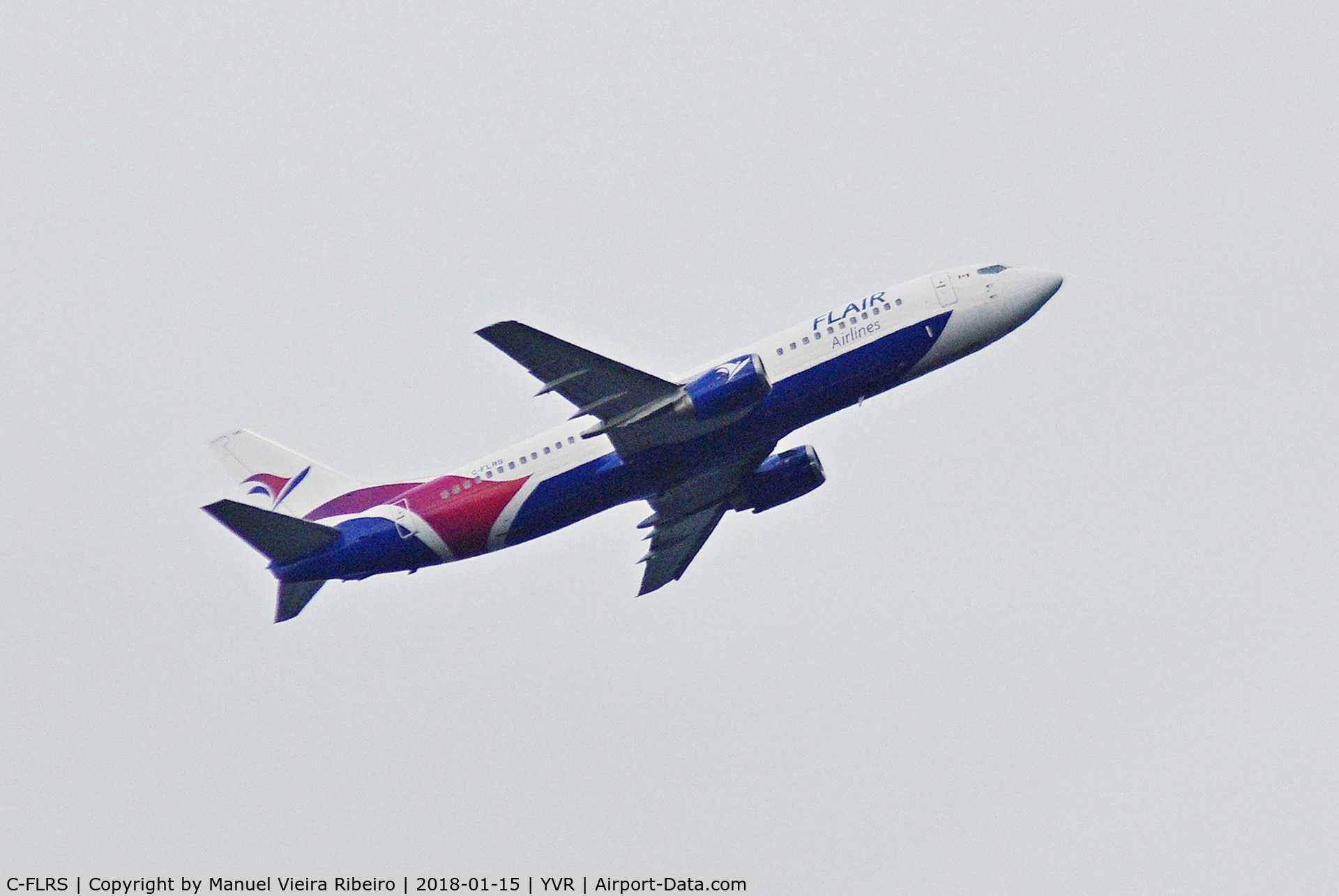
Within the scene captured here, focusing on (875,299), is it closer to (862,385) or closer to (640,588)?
(862,385)

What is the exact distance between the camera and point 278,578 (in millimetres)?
59344

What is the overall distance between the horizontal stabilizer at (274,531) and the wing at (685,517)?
12272mm

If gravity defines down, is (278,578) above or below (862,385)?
below

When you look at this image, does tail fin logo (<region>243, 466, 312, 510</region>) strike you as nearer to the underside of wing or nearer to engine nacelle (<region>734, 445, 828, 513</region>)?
the underside of wing

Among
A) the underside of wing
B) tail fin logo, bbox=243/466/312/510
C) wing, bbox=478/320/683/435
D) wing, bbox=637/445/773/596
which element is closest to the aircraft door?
tail fin logo, bbox=243/466/312/510

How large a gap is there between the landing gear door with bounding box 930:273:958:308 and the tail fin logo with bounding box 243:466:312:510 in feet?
79.0

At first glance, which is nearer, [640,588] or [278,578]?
[278,578]

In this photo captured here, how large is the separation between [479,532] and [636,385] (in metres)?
8.19

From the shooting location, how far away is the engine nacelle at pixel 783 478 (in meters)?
63.7

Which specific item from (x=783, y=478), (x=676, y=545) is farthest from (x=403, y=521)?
(x=783, y=478)

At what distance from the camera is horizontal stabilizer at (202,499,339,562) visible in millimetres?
56844

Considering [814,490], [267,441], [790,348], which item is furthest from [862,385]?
[267,441]

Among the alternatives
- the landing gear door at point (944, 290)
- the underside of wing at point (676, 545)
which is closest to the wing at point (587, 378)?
the underside of wing at point (676, 545)

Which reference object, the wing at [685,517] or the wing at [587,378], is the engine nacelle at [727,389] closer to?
the wing at [587,378]
